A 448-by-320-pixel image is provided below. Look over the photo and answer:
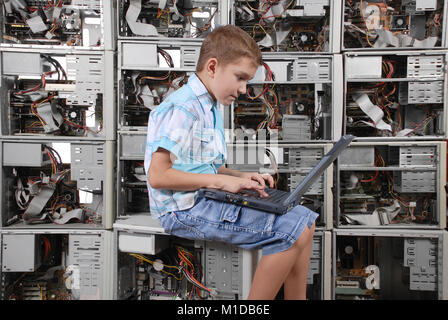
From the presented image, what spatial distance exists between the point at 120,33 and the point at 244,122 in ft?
3.09

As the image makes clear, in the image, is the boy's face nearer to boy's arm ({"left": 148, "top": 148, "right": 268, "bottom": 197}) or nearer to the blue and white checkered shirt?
the blue and white checkered shirt

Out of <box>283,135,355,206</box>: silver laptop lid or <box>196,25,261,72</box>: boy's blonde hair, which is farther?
<box>196,25,261,72</box>: boy's blonde hair

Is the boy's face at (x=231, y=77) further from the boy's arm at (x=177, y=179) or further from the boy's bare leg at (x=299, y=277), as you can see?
the boy's bare leg at (x=299, y=277)

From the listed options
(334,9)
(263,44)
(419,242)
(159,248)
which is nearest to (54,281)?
(159,248)

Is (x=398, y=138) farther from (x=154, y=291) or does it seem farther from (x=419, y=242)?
(x=154, y=291)

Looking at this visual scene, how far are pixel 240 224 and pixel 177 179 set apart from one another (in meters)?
0.27

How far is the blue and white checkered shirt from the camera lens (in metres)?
1.20

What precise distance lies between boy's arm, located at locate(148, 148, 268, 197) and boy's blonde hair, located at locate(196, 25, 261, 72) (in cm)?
42

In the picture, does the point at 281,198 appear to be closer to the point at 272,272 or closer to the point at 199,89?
the point at 272,272

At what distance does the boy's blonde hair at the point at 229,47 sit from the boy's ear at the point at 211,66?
17mm

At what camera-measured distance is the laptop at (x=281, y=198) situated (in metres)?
1.12

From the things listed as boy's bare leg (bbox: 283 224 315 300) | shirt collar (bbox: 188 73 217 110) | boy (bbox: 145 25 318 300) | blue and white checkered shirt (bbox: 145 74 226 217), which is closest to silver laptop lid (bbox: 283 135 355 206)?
boy (bbox: 145 25 318 300)

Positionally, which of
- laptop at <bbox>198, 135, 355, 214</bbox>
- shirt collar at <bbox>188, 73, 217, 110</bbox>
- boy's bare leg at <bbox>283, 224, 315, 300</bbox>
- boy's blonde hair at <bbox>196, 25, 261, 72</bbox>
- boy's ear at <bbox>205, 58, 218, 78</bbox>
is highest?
boy's blonde hair at <bbox>196, 25, 261, 72</bbox>

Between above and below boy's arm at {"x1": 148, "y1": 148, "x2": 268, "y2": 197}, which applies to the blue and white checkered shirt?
above
